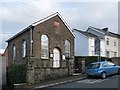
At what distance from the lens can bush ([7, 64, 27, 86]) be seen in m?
20.7

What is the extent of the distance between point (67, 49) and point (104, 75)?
11.5 meters

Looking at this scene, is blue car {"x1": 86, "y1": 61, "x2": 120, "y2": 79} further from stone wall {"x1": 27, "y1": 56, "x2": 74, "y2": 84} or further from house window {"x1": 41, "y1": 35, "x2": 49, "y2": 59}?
house window {"x1": 41, "y1": 35, "x2": 49, "y2": 59}

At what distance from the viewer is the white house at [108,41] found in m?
52.1

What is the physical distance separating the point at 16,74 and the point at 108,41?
3452 centimetres

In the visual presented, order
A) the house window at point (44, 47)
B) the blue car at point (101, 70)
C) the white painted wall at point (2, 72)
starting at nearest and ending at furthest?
the white painted wall at point (2, 72) → the blue car at point (101, 70) → the house window at point (44, 47)

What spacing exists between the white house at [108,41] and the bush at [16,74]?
3119 cm

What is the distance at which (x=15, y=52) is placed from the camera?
35.2 m

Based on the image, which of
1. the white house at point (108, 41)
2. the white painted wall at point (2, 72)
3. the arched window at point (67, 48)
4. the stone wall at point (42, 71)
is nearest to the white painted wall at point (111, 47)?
the white house at point (108, 41)

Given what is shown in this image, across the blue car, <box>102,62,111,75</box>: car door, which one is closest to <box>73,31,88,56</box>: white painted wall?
the blue car

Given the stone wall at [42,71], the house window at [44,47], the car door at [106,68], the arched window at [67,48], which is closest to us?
the stone wall at [42,71]

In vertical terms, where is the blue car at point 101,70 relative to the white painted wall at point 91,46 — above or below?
below

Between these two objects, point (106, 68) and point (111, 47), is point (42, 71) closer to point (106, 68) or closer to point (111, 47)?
point (106, 68)

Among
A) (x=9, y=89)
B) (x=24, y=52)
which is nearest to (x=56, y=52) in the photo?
(x=24, y=52)

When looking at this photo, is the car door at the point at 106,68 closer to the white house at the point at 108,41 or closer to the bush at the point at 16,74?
the bush at the point at 16,74
